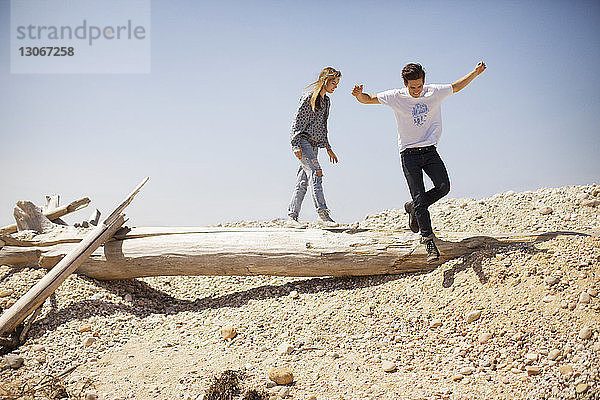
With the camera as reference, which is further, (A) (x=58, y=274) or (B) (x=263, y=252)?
(B) (x=263, y=252)

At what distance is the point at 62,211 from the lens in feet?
31.6

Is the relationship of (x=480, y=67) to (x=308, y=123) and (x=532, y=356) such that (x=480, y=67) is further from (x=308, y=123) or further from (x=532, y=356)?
(x=532, y=356)

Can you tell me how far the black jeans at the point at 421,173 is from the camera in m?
6.02

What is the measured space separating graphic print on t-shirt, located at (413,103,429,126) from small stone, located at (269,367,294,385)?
3062 mm

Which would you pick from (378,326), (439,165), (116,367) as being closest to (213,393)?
(116,367)

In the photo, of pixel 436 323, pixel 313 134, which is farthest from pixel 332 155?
pixel 436 323

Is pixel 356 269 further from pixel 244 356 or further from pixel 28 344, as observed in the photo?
pixel 28 344

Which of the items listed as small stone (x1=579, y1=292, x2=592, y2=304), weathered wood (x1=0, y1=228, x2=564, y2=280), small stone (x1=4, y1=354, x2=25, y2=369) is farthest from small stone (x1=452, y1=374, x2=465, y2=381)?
small stone (x1=4, y1=354, x2=25, y2=369)

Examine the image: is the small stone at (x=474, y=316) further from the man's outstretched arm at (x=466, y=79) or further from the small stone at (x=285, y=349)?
the man's outstretched arm at (x=466, y=79)

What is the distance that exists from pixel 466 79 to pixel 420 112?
2.30ft

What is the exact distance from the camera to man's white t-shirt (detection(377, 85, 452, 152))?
5.94 m

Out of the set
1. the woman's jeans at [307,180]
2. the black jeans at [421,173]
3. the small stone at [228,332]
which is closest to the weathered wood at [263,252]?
the woman's jeans at [307,180]

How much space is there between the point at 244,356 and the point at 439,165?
119 inches

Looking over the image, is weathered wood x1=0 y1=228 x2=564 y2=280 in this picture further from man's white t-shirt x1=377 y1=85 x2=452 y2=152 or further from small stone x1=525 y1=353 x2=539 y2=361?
small stone x1=525 y1=353 x2=539 y2=361
